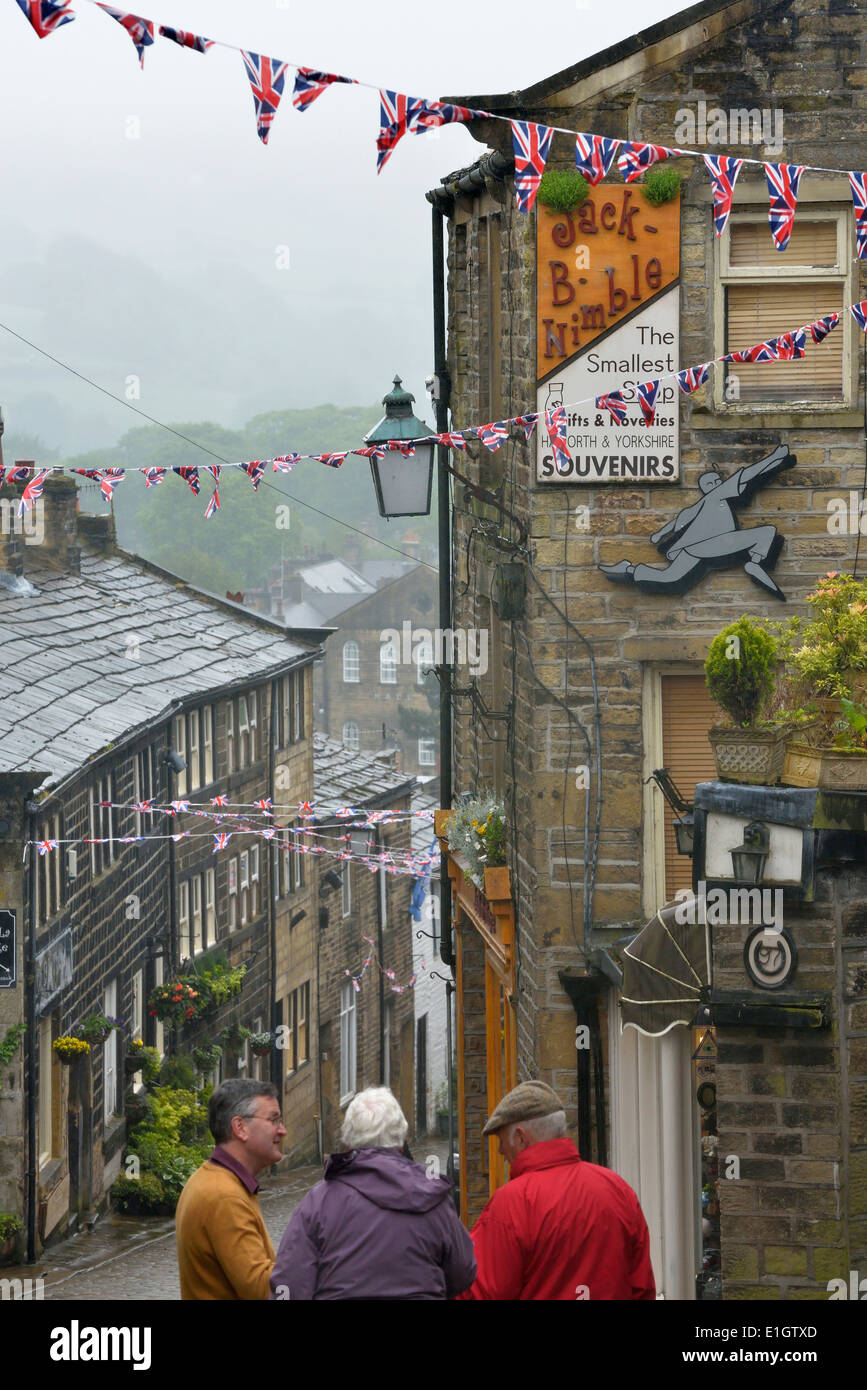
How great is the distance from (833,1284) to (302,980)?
2549 cm

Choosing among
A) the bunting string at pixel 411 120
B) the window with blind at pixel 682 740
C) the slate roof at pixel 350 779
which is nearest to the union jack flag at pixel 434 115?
the bunting string at pixel 411 120

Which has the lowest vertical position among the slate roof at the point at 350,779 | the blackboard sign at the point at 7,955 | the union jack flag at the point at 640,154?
the slate roof at the point at 350,779

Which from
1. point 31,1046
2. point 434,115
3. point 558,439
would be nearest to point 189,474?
point 558,439

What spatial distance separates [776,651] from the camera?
6855 millimetres

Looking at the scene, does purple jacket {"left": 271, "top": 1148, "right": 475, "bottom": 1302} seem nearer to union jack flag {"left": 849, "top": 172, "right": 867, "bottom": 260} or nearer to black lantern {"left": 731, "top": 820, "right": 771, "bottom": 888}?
black lantern {"left": 731, "top": 820, "right": 771, "bottom": 888}

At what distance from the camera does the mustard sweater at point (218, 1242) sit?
507 centimetres

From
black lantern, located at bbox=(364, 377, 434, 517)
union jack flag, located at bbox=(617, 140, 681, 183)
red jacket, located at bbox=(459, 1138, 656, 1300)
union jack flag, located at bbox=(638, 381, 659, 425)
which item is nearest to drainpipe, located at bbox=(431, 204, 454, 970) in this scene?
black lantern, located at bbox=(364, 377, 434, 517)

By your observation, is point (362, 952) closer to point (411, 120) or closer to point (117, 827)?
point (117, 827)

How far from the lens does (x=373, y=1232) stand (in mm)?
4828

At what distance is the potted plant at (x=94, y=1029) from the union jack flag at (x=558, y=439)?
40.2ft

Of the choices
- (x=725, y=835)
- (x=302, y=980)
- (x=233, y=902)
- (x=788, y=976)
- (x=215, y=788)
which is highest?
(x=725, y=835)

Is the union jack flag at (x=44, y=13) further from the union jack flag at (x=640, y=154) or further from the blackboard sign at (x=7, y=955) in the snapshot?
the blackboard sign at (x=7, y=955)
